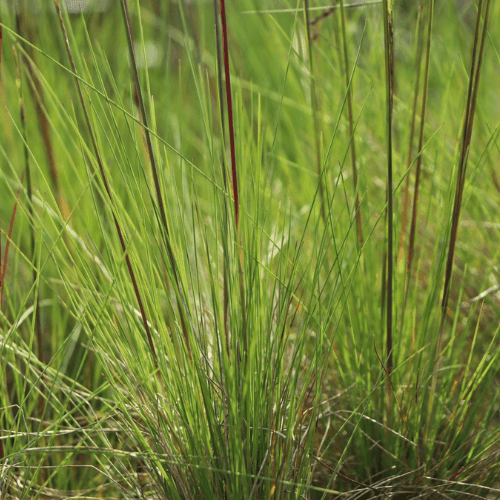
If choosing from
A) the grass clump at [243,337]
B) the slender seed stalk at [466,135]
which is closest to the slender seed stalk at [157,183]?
the grass clump at [243,337]

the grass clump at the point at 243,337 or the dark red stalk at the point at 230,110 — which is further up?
the dark red stalk at the point at 230,110

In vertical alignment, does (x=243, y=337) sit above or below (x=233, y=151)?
below

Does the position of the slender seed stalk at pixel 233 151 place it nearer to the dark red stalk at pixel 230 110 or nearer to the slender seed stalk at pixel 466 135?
the dark red stalk at pixel 230 110

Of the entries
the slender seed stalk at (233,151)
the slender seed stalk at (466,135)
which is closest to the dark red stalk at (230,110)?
the slender seed stalk at (233,151)

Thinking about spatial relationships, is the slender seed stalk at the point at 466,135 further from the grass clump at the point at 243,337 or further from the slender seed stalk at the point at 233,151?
the slender seed stalk at the point at 233,151

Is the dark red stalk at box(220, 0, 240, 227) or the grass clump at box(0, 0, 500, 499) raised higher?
the dark red stalk at box(220, 0, 240, 227)

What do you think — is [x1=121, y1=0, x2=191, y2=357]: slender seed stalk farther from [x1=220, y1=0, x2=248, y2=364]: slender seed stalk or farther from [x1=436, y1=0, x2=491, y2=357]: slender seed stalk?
[x1=436, y1=0, x2=491, y2=357]: slender seed stalk

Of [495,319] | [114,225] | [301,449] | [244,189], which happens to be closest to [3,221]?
[114,225]

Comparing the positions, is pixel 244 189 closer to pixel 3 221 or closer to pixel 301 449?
pixel 301 449

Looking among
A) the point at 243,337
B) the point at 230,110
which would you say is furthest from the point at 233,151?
the point at 243,337

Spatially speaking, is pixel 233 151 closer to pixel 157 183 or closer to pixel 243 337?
pixel 157 183

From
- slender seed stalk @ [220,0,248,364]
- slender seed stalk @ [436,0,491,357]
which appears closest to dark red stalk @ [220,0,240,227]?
slender seed stalk @ [220,0,248,364]
